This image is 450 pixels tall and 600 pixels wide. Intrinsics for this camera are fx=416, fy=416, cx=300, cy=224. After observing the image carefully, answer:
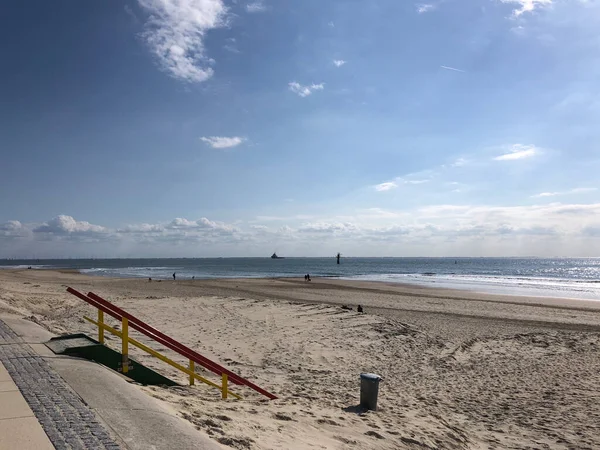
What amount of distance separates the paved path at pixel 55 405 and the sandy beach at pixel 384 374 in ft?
3.66

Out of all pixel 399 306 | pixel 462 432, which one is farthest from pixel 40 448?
pixel 399 306

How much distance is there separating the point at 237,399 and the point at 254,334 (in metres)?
6.61

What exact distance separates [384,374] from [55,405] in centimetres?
716

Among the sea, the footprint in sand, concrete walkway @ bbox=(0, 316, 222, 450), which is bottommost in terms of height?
the sea

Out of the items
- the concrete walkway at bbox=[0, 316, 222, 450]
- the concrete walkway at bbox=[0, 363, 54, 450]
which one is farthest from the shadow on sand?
the concrete walkway at bbox=[0, 363, 54, 450]

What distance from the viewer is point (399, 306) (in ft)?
77.8

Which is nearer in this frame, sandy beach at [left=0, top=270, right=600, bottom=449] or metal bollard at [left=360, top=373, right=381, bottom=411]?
sandy beach at [left=0, top=270, right=600, bottom=449]

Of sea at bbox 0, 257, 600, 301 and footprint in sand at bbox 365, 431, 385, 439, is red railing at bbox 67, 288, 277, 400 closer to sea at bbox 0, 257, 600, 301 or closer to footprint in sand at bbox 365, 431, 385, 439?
footprint in sand at bbox 365, 431, 385, 439

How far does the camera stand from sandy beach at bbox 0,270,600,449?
5.63 metres

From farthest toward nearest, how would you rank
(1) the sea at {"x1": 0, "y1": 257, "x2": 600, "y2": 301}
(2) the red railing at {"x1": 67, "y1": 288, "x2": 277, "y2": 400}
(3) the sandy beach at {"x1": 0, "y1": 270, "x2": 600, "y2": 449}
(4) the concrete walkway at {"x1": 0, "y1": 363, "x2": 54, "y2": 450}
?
1. (1) the sea at {"x1": 0, "y1": 257, "x2": 600, "y2": 301}
2. (2) the red railing at {"x1": 67, "y1": 288, "x2": 277, "y2": 400}
3. (3) the sandy beach at {"x1": 0, "y1": 270, "x2": 600, "y2": 449}
4. (4) the concrete walkway at {"x1": 0, "y1": 363, "x2": 54, "y2": 450}

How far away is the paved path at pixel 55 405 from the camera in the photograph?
354cm

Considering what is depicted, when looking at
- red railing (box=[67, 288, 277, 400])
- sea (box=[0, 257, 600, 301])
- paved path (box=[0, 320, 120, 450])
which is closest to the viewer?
paved path (box=[0, 320, 120, 450])

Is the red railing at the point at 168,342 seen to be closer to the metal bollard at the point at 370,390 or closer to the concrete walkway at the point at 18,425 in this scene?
the metal bollard at the point at 370,390

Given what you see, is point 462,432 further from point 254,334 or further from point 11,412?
point 254,334
